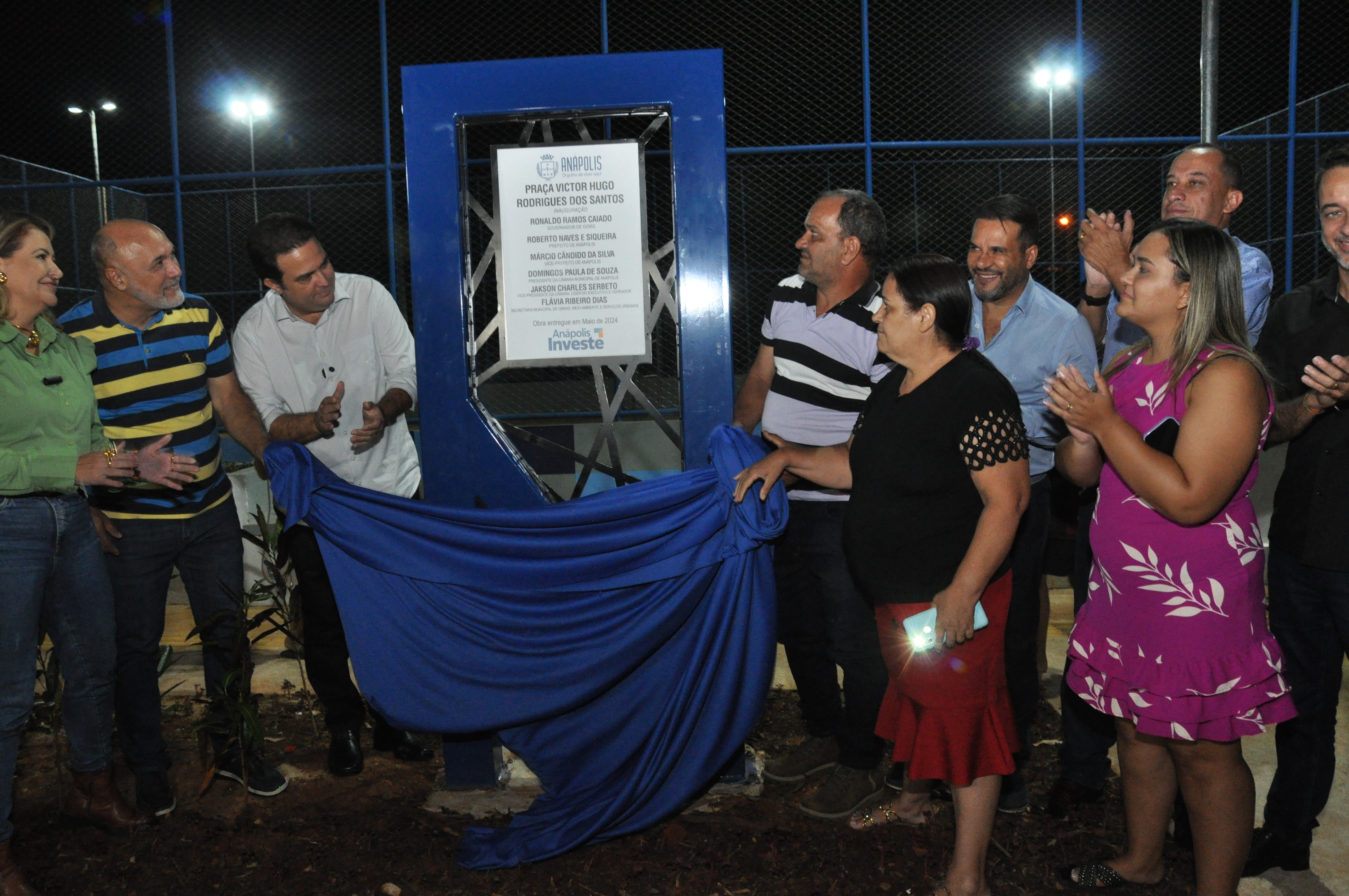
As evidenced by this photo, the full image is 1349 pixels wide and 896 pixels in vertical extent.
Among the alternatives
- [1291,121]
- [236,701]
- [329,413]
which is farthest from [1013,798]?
[1291,121]

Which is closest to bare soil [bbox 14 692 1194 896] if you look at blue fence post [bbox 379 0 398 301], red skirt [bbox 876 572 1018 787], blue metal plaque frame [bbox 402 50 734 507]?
red skirt [bbox 876 572 1018 787]

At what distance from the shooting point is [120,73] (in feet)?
57.3

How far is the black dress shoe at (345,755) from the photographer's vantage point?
368 cm

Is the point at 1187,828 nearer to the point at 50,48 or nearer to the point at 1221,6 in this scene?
the point at 1221,6


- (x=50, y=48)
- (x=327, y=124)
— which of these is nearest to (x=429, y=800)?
(x=50, y=48)

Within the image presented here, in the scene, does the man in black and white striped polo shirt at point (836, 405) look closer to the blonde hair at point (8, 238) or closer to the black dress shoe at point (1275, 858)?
the black dress shoe at point (1275, 858)

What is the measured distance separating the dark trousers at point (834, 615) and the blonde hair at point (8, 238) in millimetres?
2300

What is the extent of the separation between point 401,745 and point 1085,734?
2376 mm

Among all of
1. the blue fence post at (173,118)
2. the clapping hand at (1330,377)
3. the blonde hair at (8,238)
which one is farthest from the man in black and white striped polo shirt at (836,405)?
the blue fence post at (173,118)

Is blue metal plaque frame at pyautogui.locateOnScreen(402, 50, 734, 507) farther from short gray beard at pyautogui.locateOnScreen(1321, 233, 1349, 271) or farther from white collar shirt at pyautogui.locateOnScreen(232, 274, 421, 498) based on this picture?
short gray beard at pyautogui.locateOnScreen(1321, 233, 1349, 271)

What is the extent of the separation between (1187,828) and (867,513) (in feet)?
4.70

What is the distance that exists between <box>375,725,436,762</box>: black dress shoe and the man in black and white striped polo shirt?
4.65ft

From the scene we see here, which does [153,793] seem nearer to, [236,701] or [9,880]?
[236,701]

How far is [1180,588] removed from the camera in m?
2.37
